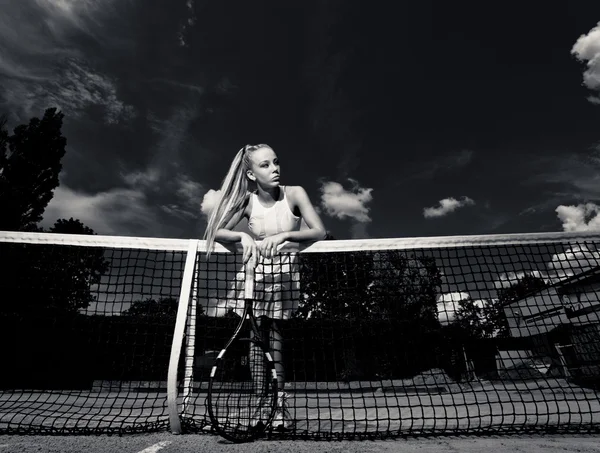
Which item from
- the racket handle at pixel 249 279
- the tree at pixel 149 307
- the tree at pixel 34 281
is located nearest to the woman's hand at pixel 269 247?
the racket handle at pixel 249 279

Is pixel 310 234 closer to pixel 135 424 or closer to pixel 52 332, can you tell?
pixel 135 424

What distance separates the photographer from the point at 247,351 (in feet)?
9.89

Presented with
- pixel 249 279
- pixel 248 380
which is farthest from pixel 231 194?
pixel 248 380

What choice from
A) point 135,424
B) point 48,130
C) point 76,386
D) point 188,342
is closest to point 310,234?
point 188,342

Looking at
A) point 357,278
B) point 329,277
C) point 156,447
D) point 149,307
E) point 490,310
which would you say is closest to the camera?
point 156,447

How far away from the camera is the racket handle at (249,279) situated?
2.49m

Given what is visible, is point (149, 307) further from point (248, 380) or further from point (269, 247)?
point (269, 247)

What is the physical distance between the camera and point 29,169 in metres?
18.5

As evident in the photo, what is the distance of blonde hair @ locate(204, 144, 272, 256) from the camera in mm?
3146

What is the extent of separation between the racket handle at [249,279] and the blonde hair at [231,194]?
53 centimetres

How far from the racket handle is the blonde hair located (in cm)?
53

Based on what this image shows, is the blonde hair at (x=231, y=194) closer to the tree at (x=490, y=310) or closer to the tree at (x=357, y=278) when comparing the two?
the tree at (x=357, y=278)

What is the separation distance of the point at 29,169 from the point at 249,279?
21.8 m

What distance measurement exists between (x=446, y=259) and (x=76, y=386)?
13.1 m
